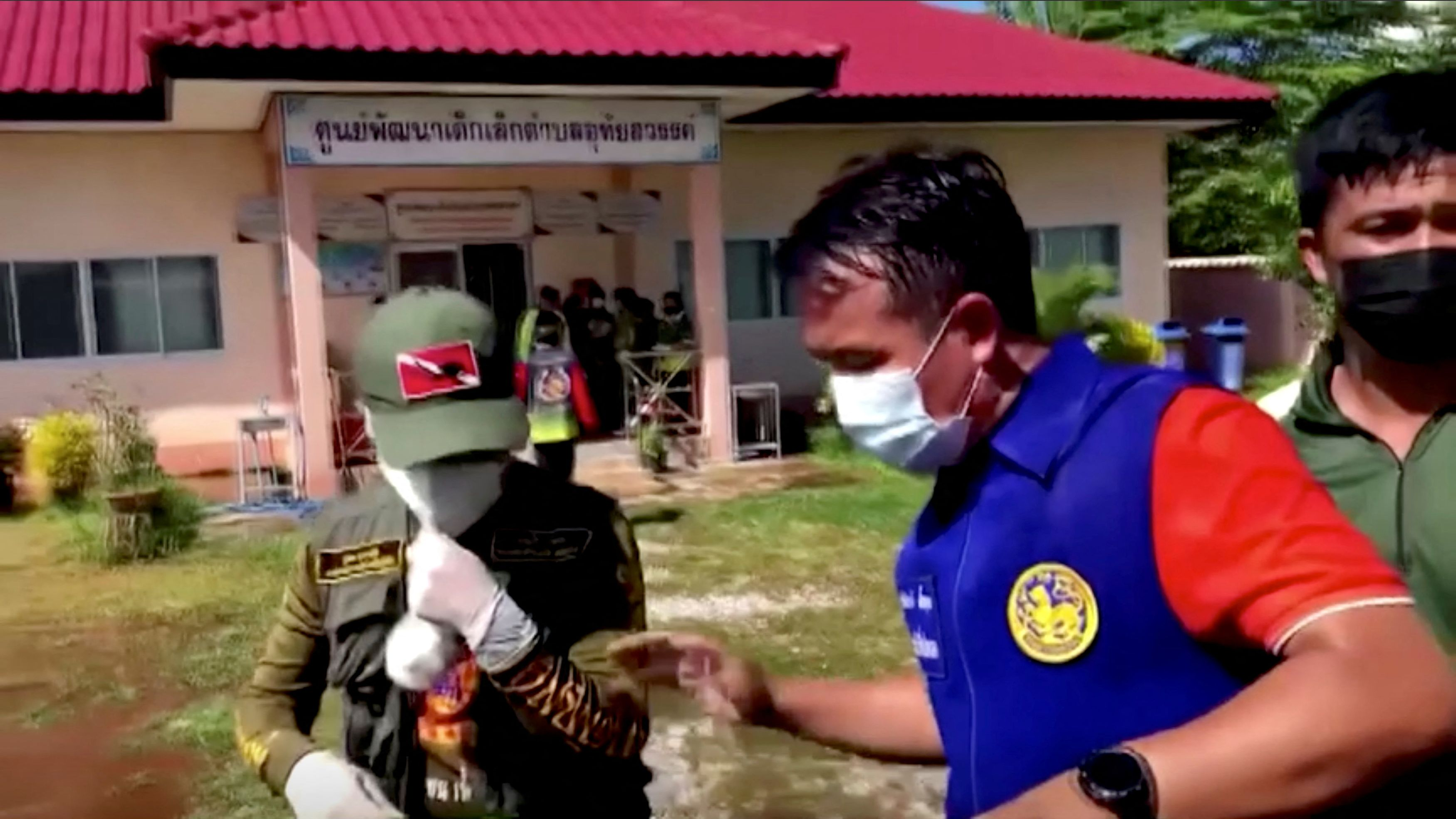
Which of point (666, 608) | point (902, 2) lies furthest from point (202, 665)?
point (902, 2)

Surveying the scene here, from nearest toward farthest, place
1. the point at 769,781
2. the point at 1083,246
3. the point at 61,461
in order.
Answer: the point at 769,781 < the point at 61,461 < the point at 1083,246

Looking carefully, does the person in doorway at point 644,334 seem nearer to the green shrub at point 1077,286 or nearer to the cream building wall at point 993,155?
the cream building wall at point 993,155

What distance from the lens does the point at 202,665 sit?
6836 millimetres

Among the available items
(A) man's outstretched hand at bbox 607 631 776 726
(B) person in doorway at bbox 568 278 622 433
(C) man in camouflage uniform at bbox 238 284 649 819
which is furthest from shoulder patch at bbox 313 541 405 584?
(B) person in doorway at bbox 568 278 622 433

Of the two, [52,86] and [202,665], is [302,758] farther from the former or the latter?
[52,86]

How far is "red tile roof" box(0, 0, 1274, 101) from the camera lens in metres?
10.8

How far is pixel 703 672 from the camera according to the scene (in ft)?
6.28

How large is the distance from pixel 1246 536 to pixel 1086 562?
0.15 m

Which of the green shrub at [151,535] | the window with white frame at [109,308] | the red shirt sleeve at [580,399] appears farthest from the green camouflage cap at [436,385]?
the window with white frame at [109,308]

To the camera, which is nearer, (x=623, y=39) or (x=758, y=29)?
(x=623, y=39)

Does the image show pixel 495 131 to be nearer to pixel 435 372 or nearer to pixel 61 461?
pixel 61 461

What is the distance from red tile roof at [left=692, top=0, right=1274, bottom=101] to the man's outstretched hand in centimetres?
1225

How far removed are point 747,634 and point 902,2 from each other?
12.3 m

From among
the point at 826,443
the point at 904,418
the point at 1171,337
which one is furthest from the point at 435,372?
A: the point at 1171,337
